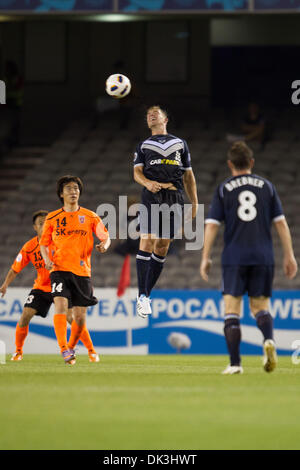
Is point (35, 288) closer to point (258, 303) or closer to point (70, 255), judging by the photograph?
point (70, 255)

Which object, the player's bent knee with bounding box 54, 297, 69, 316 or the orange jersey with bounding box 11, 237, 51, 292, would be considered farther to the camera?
the orange jersey with bounding box 11, 237, 51, 292

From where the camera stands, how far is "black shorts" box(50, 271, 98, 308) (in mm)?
10047

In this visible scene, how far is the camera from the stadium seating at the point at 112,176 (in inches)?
713

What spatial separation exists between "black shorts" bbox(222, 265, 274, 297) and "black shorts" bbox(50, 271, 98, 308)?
2395 mm

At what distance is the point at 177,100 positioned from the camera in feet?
80.9

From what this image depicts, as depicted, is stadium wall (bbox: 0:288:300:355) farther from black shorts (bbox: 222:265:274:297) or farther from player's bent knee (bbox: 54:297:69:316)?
black shorts (bbox: 222:265:274:297)

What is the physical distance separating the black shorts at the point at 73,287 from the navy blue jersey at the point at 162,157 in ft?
4.45

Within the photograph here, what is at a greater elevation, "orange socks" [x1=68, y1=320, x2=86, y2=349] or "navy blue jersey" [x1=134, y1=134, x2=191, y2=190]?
"navy blue jersey" [x1=134, y1=134, x2=191, y2=190]

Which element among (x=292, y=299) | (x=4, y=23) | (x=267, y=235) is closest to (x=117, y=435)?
(x=267, y=235)

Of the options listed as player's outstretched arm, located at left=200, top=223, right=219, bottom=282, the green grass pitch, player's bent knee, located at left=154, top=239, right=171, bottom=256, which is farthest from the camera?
player's bent knee, located at left=154, top=239, right=171, bottom=256

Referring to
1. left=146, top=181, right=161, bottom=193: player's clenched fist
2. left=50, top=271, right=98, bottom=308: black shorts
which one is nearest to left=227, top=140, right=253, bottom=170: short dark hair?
left=146, top=181, right=161, bottom=193: player's clenched fist

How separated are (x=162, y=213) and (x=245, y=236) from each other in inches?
92.6

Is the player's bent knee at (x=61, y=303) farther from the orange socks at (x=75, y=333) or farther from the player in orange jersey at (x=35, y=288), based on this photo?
the player in orange jersey at (x=35, y=288)
